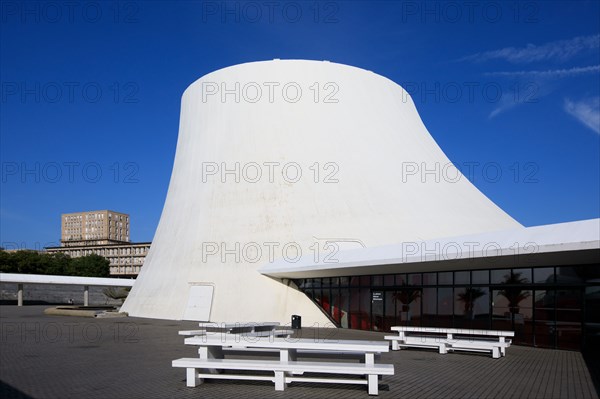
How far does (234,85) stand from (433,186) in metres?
9.84

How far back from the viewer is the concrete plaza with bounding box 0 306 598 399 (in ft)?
24.7

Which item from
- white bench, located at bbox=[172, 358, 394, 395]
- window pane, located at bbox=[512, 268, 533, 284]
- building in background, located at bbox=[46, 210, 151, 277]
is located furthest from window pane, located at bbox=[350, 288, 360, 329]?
building in background, located at bbox=[46, 210, 151, 277]

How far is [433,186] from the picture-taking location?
2394 centimetres

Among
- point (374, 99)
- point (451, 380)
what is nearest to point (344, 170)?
point (374, 99)

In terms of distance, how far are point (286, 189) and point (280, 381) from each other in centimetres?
1624

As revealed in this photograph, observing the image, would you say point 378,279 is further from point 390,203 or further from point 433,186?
point 433,186

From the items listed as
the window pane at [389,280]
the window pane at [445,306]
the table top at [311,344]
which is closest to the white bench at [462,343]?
the window pane at [445,306]

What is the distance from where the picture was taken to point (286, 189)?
23812 millimetres

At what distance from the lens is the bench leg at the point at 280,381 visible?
25.6 ft

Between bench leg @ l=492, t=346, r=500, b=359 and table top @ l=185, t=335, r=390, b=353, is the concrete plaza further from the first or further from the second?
table top @ l=185, t=335, r=390, b=353

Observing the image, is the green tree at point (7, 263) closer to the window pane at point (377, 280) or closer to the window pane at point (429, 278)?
the window pane at point (377, 280)

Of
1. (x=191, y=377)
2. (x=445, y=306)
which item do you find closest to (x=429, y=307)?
(x=445, y=306)

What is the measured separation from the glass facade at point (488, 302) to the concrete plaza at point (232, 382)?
0.67m

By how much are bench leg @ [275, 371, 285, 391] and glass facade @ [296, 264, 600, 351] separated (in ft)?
27.3
